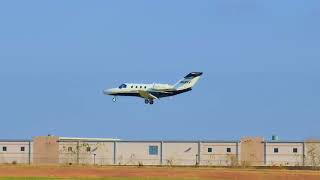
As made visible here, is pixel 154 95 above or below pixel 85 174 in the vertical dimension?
above

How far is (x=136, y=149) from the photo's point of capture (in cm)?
14575

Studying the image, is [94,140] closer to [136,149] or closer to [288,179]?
[136,149]

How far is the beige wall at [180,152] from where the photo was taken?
145m

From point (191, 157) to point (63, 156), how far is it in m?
18.6

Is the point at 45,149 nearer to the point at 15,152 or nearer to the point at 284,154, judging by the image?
the point at 15,152

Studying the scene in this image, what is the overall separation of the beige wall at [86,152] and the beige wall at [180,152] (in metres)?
8.01

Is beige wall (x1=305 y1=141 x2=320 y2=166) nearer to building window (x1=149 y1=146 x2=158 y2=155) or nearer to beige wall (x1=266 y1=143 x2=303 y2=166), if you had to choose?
beige wall (x1=266 y1=143 x2=303 y2=166)

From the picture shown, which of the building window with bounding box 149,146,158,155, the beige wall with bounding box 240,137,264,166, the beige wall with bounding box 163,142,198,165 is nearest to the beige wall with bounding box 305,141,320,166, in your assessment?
the beige wall with bounding box 240,137,264,166

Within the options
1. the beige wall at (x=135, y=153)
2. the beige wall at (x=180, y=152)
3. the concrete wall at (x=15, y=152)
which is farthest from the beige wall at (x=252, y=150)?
the concrete wall at (x=15, y=152)

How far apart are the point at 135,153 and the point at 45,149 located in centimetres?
1334

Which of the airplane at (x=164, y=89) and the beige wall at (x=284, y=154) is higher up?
the airplane at (x=164, y=89)

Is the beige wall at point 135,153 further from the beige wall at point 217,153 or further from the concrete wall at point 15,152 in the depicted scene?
the concrete wall at point 15,152

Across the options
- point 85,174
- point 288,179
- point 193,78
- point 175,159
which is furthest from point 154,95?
point 175,159

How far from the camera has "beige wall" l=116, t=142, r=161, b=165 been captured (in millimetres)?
144625
